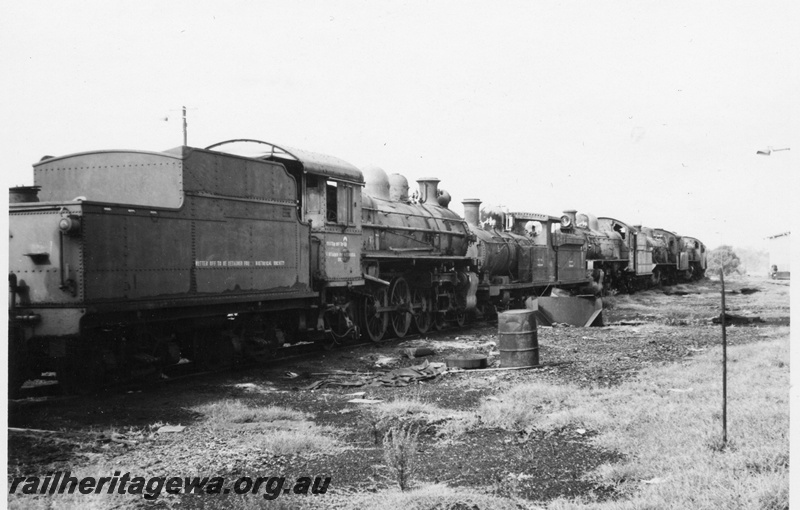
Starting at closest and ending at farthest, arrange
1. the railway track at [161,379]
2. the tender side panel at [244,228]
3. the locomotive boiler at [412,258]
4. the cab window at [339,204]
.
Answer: the railway track at [161,379]
the tender side panel at [244,228]
the cab window at [339,204]
the locomotive boiler at [412,258]

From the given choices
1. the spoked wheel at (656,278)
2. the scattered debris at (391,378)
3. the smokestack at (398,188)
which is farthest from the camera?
the spoked wheel at (656,278)

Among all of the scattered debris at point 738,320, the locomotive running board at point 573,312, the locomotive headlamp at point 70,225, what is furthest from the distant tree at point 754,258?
the locomotive headlamp at point 70,225

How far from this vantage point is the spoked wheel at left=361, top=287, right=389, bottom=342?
13.6m

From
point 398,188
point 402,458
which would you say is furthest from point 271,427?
point 398,188

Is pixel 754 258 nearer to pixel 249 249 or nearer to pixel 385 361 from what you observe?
pixel 385 361

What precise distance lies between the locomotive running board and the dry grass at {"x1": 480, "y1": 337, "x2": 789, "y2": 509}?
7.10 meters

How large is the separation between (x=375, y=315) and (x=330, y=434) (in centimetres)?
719

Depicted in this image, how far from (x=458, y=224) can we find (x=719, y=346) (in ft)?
24.4

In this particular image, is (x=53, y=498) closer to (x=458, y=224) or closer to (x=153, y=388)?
(x=153, y=388)

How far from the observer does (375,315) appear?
13742 mm

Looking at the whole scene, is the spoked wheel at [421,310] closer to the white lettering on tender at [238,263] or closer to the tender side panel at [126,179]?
the white lettering on tender at [238,263]

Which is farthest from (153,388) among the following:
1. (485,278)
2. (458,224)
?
(485,278)

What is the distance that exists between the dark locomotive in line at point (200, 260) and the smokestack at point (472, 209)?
174 inches

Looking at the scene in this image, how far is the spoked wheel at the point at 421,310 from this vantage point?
1578cm
